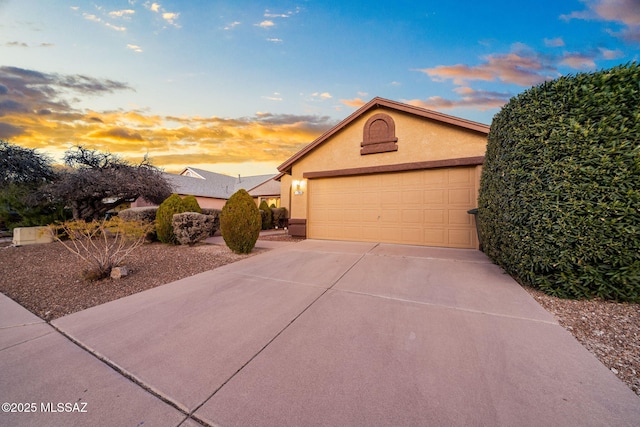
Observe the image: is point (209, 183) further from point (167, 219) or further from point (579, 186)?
point (579, 186)

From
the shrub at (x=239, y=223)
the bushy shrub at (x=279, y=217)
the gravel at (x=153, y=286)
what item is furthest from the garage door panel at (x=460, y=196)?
the bushy shrub at (x=279, y=217)

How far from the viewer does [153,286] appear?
383 centimetres

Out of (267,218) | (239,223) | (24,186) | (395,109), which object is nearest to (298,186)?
(239,223)

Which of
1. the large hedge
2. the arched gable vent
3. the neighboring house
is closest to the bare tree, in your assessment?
the arched gable vent

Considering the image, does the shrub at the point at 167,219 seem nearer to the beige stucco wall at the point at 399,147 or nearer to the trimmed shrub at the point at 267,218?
the beige stucco wall at the point at 399,147

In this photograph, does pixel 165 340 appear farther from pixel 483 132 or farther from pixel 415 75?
pixel 415 75

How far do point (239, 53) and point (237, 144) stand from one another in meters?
7.01

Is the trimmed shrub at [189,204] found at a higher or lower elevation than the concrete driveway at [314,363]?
higher

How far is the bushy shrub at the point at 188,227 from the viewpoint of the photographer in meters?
6.92

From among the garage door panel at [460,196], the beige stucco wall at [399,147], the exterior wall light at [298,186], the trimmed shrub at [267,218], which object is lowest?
the trimmed shrub at [267,218]

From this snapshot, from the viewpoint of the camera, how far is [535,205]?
10.7 ft

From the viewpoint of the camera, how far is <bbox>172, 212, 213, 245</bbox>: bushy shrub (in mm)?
6922

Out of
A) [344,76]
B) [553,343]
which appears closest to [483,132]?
[344,76]

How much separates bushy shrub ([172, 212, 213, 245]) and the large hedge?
7.78 meters
